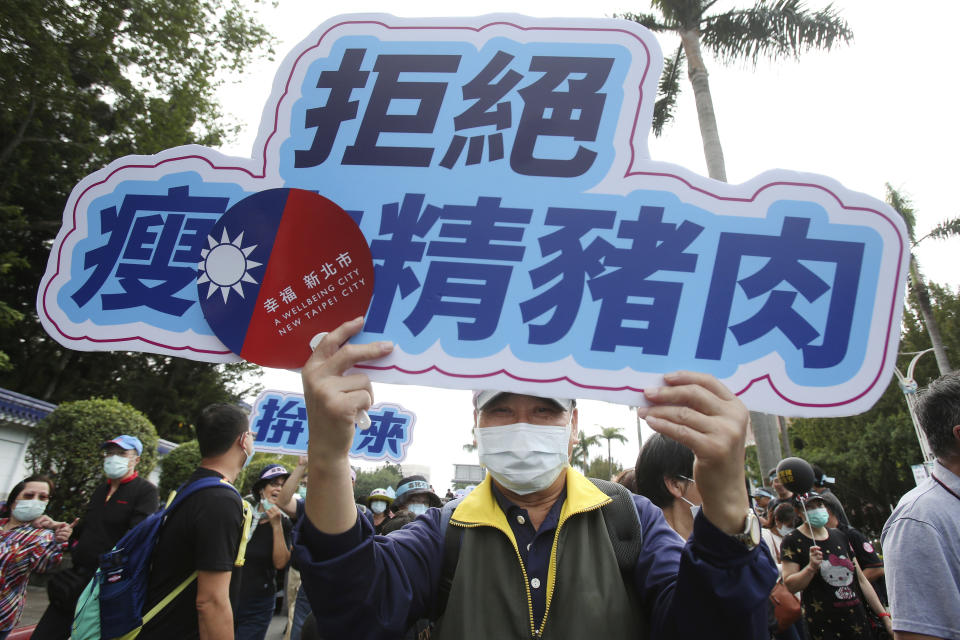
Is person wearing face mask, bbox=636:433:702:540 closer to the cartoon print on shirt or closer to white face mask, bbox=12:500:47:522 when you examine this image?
the cartoon print on shirt

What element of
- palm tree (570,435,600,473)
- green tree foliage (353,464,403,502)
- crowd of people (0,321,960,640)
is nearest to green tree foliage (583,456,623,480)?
palm tree (570,435,600,473)

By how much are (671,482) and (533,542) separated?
4.28 ft

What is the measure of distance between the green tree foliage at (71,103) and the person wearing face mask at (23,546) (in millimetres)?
7976

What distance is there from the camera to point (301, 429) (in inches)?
280

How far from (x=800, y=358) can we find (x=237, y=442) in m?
2.53

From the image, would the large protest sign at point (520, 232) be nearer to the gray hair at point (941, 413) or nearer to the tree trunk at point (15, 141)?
the gray hair at point (941, 413)

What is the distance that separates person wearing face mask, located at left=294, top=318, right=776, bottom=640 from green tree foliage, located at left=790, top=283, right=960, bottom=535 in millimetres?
24417

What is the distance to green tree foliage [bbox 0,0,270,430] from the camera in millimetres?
10031

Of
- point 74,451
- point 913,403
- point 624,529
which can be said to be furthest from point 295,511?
point 74,451

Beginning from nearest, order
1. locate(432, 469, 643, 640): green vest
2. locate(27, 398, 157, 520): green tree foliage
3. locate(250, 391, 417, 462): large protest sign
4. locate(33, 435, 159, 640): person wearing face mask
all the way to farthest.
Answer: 1. locate(432, 469, 643, 640): green vest
2. locate(33, 435, 159, 640): person wearing face mask
3. locate(250, 391, 417, 462): large protest sign
4. locate(27, 398, 157, 520): green tree foliage

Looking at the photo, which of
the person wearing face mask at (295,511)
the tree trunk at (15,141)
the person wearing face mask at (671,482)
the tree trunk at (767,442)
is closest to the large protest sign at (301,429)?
the person wearing face mask at (295,511)

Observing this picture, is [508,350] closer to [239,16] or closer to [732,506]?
[732,506]

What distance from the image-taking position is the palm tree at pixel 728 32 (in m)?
9.01

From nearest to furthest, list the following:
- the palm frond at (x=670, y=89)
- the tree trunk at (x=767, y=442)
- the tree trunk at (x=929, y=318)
Answer: the tree trunk at (x=767, y=442) < the palm frond at (x=670, y=89) < the tree trunk at (x=929, y=318)
